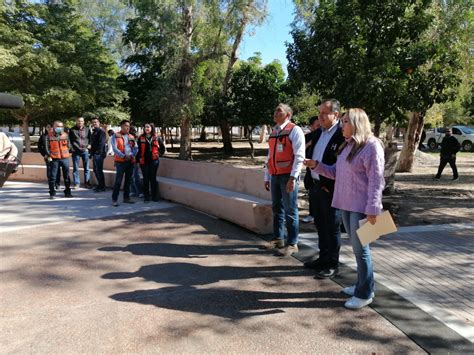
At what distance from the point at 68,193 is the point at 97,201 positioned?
1.08m

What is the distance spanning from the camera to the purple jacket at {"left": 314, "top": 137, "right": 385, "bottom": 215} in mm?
3684

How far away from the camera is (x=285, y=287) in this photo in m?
4.49

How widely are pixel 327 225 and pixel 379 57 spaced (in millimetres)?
5168

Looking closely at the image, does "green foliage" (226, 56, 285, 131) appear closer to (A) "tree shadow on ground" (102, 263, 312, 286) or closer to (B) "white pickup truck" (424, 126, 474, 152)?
(B) "white pickup truck" (424, 126, 474, 152)

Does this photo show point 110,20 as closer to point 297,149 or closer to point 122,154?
point 122,154

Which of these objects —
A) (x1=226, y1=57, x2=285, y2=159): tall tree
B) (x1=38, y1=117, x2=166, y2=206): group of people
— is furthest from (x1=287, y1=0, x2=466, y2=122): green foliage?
(x1=226, y1=57, x2=285, y2=159): tall tree

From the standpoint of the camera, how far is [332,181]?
4.63m

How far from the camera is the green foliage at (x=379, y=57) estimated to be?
860 centimetres

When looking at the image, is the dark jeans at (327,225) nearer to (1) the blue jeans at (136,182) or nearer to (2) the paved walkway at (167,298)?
(2) the paved walkway at (167,298)

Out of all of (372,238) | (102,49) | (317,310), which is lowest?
→ (317,310)

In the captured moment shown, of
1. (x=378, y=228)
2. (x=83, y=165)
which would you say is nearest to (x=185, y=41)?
(x=83, y=165)

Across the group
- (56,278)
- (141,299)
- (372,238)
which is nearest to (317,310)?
(372,238)

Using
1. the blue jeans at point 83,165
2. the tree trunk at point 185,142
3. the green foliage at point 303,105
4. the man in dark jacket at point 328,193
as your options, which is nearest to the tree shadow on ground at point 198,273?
the man in dark jacket at point 328,193

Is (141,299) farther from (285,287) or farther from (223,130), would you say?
(223,130)
